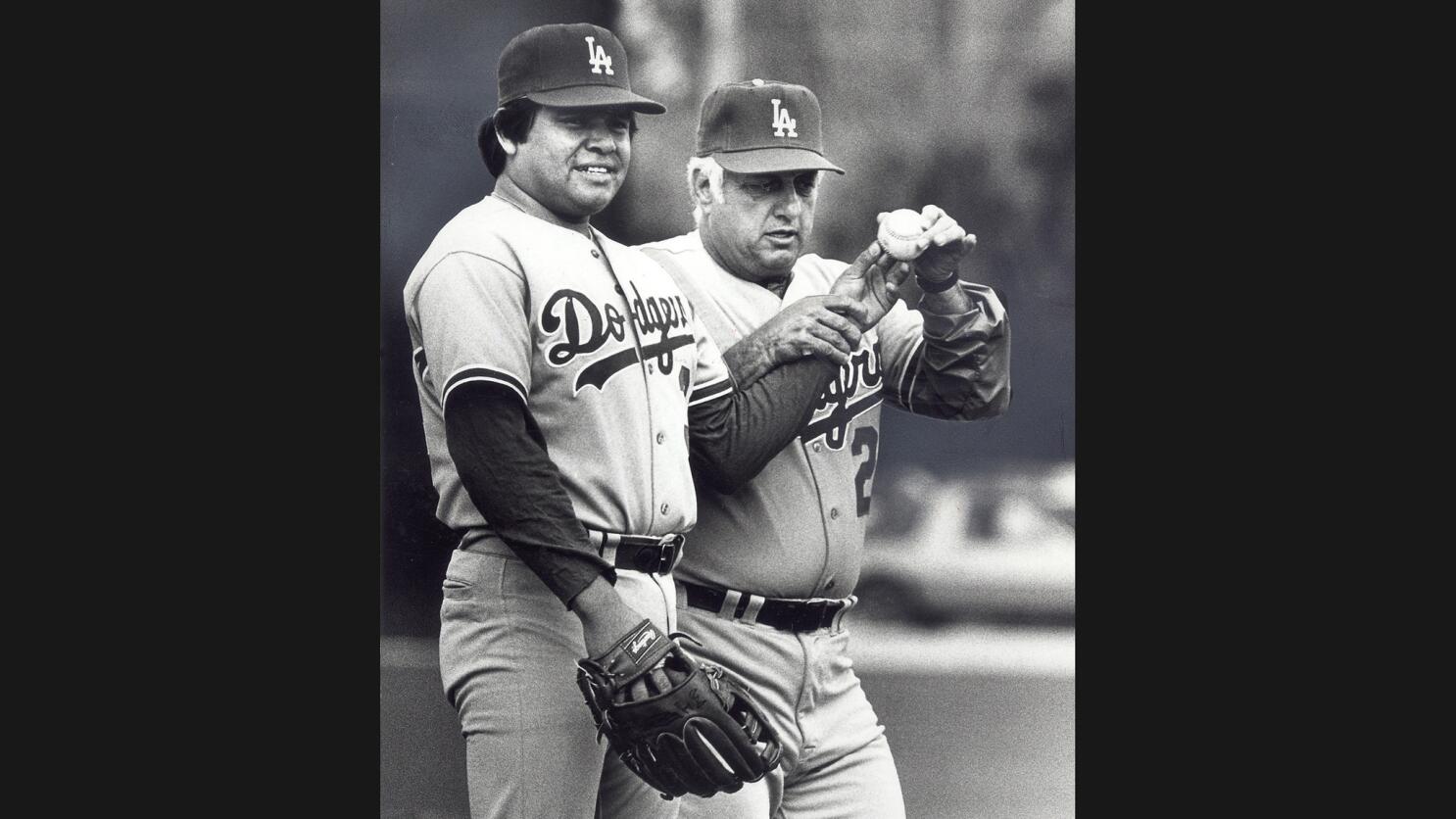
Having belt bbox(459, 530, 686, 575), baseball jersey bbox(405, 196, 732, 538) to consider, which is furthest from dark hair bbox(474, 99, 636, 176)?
belt bbox(459, 530, 686, 575)

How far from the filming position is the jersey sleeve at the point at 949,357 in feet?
18.5

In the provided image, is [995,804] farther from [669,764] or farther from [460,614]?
[460,614]

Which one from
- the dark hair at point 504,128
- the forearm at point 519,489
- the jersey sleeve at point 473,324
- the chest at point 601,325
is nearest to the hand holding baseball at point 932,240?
the chest at point 601,325

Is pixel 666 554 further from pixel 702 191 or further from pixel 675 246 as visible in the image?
pixel 702 191

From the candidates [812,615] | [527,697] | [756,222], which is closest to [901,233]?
[756,222]

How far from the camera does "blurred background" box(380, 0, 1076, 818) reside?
5.51m

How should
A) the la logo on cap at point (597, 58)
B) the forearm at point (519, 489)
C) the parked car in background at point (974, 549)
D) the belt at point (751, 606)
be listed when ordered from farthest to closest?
1. the parked car in background at point (974, 549)
2. the belt at point (751, 606)
3. the la logo on cap at point (597, 58)
4. the forearm at point (519, 489)

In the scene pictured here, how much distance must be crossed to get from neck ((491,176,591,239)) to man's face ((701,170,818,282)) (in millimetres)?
526

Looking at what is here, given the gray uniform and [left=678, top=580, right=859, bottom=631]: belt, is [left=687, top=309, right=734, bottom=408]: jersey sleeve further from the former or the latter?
[left=678, top=580, right=859, bottom=631]: belt

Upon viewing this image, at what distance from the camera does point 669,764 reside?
4773 millimetres

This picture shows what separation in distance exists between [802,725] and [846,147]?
1821mm

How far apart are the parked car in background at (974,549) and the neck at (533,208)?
132 centimetres

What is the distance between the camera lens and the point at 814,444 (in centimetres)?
547

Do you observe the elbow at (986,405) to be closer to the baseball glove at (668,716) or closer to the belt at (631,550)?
the belt at (631,550)
